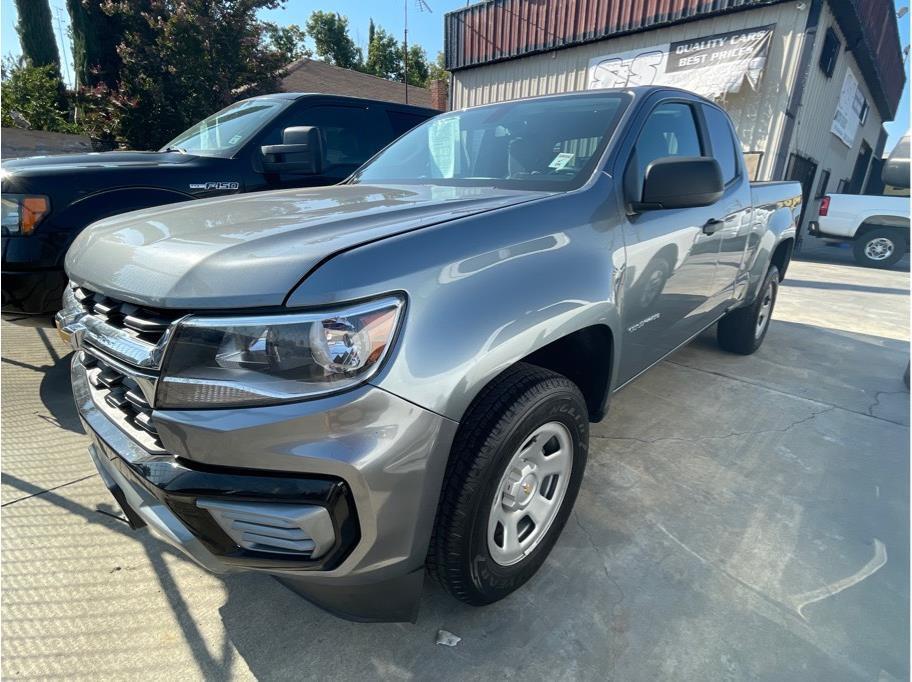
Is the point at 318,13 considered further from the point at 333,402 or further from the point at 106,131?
the point at 333,402

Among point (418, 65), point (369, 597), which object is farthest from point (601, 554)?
point (418, 65)

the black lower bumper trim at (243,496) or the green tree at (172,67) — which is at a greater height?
the green tree at (172,67)

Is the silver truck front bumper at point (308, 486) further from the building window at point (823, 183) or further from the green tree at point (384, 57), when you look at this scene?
the green tree at point (384, 57)

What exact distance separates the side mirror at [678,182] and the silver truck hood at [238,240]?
45 centimetres

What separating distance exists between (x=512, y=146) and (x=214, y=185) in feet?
7.55

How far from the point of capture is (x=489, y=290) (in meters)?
1.42

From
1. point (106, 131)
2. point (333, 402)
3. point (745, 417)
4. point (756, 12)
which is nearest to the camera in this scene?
point (333, 402)

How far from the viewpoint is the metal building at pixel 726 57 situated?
9.41 meters

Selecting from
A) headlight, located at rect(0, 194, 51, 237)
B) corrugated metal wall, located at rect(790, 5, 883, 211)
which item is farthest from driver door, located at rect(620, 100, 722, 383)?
corrugated metal wall, located at rect(790, 5, 883, 211)

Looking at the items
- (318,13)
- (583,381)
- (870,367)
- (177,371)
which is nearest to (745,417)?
(583,381)

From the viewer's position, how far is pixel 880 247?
1132 cm

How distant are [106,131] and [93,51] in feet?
12.6

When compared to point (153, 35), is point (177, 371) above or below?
below

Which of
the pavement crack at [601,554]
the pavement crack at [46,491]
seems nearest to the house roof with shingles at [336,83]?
the pavement crack at [46,491]
